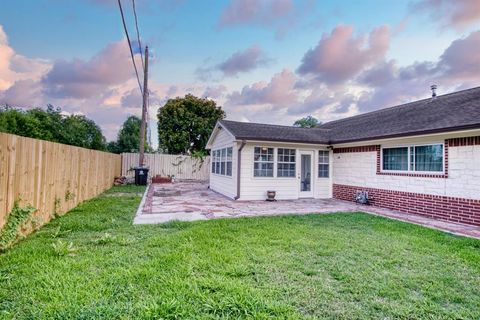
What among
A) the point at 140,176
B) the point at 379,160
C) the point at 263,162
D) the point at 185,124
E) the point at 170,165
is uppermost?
the point at 185,124

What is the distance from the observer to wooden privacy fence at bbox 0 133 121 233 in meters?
4.01

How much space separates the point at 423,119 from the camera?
326 inches

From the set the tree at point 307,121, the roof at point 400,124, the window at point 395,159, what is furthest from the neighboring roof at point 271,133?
the tree at point 307,121

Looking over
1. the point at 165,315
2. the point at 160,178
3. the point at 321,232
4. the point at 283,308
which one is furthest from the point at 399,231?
the point at 160,178

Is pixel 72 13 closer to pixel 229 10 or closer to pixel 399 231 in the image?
pixel 229 10

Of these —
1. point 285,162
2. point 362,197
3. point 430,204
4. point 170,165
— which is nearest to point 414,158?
point 430,204

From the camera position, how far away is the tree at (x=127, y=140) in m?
26.9

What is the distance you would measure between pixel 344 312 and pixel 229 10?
32.6ft

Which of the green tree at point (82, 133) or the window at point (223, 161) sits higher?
the green tree at point (82, 133)

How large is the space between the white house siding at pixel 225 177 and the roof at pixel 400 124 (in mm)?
696

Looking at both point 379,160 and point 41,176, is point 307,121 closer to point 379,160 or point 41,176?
point 379,160

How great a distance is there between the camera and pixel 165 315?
93.6 inches

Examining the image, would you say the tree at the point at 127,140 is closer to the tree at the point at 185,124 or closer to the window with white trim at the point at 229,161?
the tree at the point at 185,124

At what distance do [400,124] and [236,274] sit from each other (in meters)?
8.18
